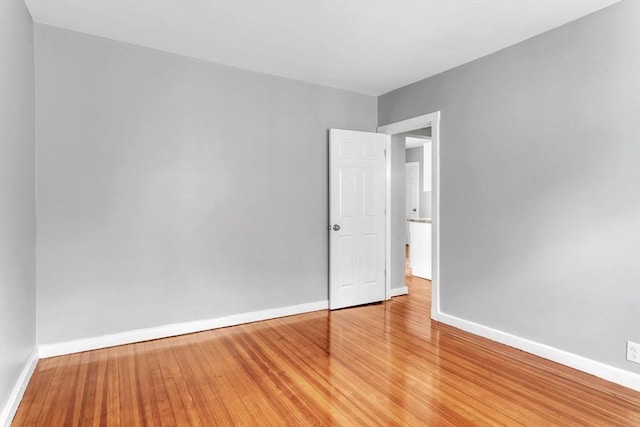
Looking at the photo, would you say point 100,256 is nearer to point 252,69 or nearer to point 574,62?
point 252,69

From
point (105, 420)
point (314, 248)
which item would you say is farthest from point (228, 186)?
point (105, 420)

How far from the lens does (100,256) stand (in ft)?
10.3

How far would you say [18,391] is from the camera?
2.27 m

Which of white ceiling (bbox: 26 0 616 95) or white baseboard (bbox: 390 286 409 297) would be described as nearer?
white ceiling (bbox: 26 0 616 95)

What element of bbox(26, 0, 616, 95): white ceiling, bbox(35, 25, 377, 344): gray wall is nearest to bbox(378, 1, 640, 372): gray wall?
bbox(26, 0, 616, 95): white ceiling

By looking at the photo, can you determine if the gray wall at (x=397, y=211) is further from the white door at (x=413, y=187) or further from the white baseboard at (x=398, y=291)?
the white door at (x=413, y=187)

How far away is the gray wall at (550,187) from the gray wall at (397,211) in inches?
41.7

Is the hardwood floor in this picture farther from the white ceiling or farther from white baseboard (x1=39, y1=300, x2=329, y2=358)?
the white ceiling

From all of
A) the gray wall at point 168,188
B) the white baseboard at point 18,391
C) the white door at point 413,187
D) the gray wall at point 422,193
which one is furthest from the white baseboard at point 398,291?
the white door at point 413,187

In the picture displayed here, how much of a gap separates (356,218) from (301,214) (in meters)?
0.71

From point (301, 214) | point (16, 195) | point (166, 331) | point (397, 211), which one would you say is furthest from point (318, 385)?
point (397, 211)

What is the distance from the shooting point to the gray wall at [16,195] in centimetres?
201

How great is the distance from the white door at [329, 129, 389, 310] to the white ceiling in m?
1.01

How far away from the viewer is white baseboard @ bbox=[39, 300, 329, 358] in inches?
118
